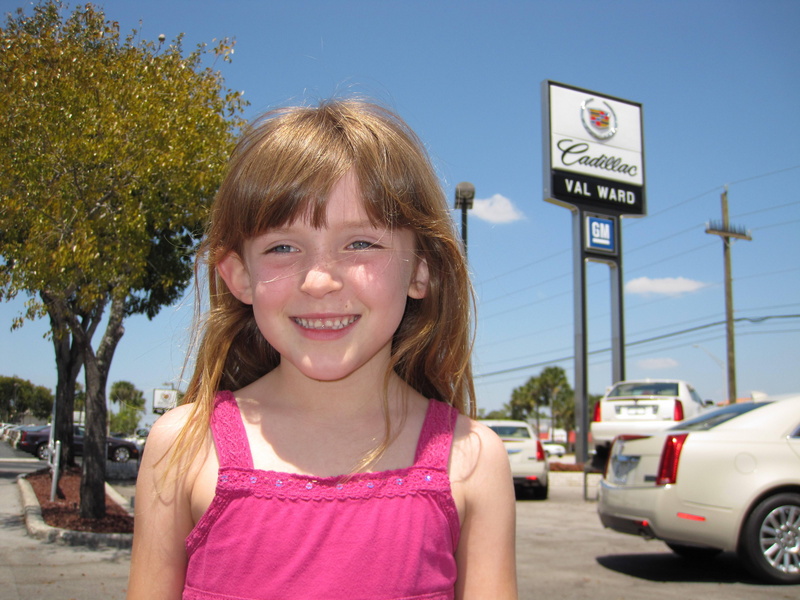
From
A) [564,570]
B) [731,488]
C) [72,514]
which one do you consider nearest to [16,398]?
[72,514]

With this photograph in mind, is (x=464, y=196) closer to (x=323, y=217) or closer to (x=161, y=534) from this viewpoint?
(x=323, y=217)

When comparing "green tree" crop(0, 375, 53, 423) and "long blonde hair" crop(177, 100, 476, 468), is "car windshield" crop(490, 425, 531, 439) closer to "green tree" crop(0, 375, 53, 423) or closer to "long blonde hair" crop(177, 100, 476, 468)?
"long blonde hair" crop(177, 100, 476, 468)

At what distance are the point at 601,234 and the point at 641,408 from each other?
36.7ft

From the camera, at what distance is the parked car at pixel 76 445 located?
2716cm

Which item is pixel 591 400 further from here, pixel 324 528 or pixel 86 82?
pixel 324 528

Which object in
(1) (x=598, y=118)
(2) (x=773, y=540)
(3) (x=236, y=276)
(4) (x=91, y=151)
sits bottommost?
(2) (x=773, y=540)

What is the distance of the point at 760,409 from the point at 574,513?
5.55m

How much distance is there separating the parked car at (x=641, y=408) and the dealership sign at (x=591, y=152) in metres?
10.3

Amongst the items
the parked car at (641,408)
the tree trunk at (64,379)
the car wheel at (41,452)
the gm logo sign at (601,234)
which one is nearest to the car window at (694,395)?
the parked car at (641,408)

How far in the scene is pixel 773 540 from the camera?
5887mm

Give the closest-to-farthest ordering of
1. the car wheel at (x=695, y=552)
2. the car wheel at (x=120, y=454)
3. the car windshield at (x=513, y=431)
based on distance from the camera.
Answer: the car wheel at (x=695, y=552) < the car windshield at (x=513, y=431) < the car wheel at (x=120, y=454)

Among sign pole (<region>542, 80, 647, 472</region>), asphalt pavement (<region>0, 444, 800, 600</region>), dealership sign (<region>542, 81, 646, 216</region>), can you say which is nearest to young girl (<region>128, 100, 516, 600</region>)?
asphalt pavement (<region>0, 444, 800, 600</region>)

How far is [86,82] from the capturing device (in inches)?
317

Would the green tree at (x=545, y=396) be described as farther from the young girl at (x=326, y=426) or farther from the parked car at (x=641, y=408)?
the young girl at (x=326, y=426)
